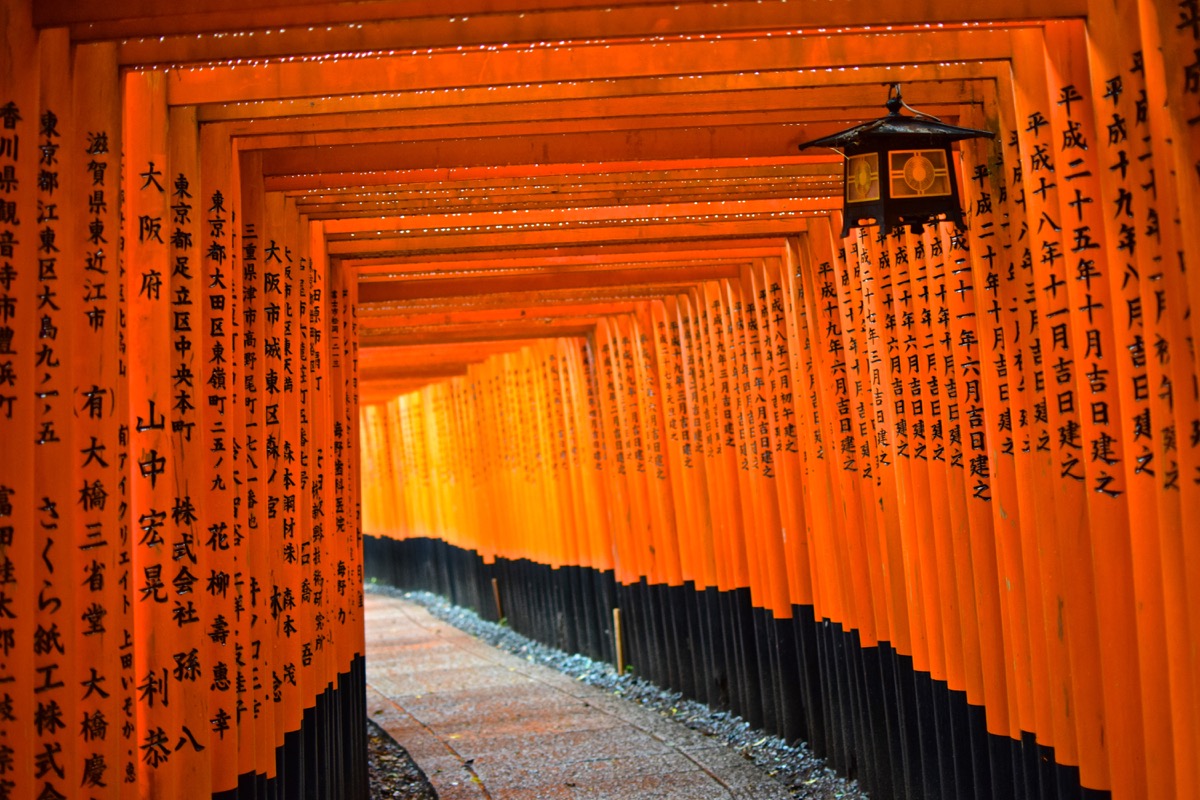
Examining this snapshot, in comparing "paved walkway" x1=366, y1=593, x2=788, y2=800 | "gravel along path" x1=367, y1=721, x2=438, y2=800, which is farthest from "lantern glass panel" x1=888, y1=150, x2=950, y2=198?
"gravel along path" x1=367, y1=721, x2=438, y2=800

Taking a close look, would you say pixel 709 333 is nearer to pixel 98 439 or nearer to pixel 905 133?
pixel 905 133

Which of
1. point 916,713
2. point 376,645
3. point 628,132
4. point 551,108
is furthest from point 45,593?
point 376,645

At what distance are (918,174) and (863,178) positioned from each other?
228mm

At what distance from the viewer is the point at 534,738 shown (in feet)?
39.3

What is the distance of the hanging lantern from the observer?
217 inches

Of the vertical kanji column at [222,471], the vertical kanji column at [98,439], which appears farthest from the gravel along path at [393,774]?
the vertical kanji column at [98,439]

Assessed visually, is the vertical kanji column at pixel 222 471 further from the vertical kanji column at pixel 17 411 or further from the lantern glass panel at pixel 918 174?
the lantern glass panel at pixel 918 174

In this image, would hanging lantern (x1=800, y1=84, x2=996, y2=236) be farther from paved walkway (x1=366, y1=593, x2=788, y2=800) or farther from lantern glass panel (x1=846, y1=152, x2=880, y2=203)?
paved walkway (x1=366, y1=593, x2=788, y2=800)

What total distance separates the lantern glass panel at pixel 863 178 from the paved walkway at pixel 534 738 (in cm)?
523

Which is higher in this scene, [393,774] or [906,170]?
[906,170]

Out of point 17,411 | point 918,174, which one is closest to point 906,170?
point 918,174

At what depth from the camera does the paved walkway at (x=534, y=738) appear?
998cm

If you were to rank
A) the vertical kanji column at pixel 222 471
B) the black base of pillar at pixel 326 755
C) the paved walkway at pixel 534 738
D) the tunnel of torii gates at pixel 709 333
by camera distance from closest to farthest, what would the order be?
the tunnel of torii gates at pixel 709 333, the vertical kanji column at pixel 222 471, the black base of pillar at pixel 326 755, the paved walkway at pixel 534 738

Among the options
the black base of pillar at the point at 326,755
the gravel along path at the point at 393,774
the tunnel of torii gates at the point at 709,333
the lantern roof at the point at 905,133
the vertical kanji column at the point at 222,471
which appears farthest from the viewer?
the gravel along path at the point at 393,774
